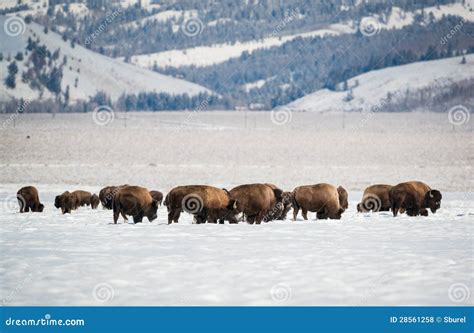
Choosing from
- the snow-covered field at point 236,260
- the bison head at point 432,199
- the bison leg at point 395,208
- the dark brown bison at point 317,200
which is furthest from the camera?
the bison head at point 432,199

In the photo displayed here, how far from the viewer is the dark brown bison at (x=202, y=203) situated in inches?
746

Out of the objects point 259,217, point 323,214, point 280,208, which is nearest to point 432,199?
point 323,214

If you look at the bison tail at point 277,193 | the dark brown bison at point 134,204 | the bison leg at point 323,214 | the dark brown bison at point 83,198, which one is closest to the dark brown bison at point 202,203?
the dark brown bison at point 134,204

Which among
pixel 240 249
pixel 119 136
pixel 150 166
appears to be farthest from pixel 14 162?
pixel 240 249

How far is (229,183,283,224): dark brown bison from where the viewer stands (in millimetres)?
19656

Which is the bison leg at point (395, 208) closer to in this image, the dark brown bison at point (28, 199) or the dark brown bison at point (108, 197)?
the dark brown bison at point (108, 197)

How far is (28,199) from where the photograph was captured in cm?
2453

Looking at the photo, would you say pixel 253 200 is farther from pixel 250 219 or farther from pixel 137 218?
pixel 137 218

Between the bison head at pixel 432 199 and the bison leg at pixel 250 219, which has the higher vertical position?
the bison head at pixel 432 199

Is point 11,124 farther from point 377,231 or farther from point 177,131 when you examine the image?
point 377,231

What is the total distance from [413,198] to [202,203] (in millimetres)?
6210

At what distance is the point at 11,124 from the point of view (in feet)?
276
